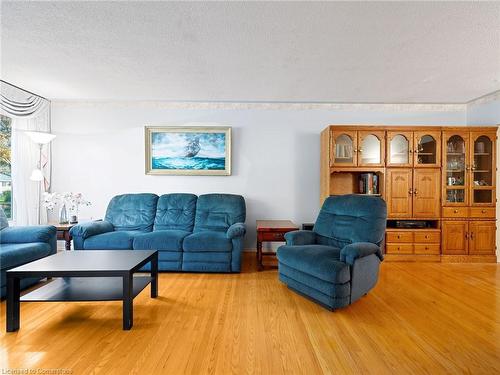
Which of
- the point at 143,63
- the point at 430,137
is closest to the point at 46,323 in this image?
the point at 143,63

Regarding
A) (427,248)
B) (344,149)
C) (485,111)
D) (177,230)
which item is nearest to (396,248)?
(427,248)

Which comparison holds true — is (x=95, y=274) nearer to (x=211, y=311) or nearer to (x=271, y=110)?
(x=211, y=311)

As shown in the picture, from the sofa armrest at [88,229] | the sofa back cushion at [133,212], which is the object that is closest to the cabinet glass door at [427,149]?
the sofa back cushion at [133,212]

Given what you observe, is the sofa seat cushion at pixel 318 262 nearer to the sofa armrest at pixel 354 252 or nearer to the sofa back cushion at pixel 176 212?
the sofa armrest at pixel 354 252

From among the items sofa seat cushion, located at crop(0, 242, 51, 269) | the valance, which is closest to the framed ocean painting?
the valance

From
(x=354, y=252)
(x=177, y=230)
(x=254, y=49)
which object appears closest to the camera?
(x=354, y=252)

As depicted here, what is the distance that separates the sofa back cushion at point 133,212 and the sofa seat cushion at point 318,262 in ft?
7.00

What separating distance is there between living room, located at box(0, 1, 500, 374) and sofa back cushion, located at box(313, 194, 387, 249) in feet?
0.06

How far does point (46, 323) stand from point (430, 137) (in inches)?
199

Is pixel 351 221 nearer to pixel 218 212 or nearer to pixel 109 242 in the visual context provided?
pixel 218 212

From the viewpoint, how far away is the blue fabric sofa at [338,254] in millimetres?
2309

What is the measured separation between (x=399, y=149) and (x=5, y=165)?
573 centimetres

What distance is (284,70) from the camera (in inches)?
118

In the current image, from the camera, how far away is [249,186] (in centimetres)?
423
